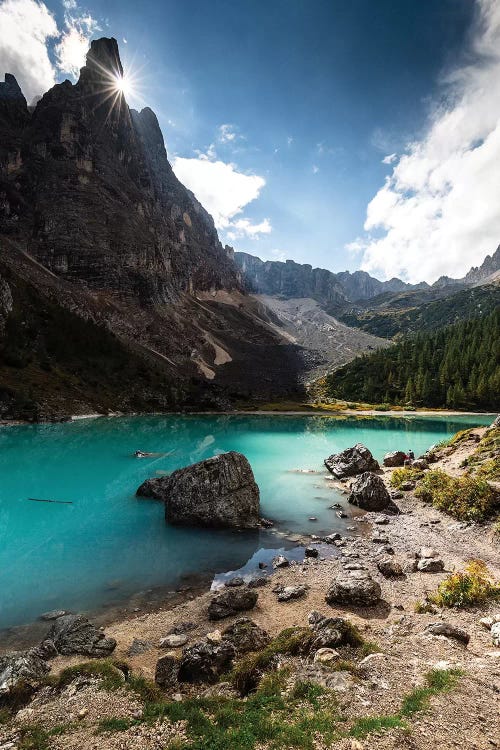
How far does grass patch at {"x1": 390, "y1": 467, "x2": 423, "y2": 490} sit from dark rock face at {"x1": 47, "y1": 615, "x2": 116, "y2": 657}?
88.2 ft

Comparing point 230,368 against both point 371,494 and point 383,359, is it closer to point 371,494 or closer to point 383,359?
point 383,359

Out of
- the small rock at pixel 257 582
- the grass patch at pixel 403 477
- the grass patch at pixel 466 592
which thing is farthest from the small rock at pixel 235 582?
the grass patch at pixel 403 477

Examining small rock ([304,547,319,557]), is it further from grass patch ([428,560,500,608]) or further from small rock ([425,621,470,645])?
small rock ([425,621,470,645])

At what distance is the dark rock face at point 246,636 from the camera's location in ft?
37.9

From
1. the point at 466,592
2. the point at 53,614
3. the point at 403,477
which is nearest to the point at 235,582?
the point at 53,614

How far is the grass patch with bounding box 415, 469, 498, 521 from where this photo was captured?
22.4 m

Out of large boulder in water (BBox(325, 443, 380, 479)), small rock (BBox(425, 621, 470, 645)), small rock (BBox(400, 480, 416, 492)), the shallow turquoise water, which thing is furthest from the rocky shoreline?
large boulder in water (BBox(325, 443, 380, 479))

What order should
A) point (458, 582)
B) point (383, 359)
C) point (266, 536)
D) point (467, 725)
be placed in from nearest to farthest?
1. point (467, 725)
2. point (458, 582)
3. point (266, 536)
4. point (383, 359)

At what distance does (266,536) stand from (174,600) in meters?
8.60

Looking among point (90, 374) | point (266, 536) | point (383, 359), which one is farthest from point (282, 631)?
point (383, 359)

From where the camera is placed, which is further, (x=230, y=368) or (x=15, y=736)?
(x=230, y=368)

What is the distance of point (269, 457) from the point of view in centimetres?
5119

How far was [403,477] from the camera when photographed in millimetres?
33656

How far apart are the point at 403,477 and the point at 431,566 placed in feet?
58.0
